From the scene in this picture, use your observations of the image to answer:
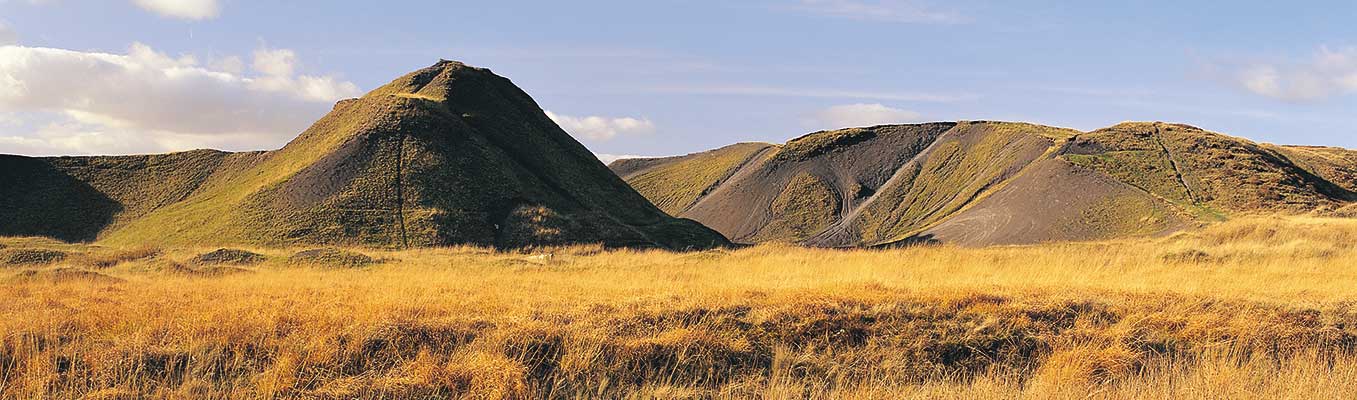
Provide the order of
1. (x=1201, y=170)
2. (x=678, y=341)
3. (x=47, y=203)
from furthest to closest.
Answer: (x=1201, y=170) → (x=47, y=203) → (x=678, y=341)

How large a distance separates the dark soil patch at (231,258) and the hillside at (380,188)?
41.4 feet

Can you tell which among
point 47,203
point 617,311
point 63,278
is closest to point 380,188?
point 47,203

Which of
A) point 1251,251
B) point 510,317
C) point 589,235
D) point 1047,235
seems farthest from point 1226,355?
point 1047,235

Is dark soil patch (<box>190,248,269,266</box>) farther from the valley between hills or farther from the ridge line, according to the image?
the ridge line

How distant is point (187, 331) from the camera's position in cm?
909

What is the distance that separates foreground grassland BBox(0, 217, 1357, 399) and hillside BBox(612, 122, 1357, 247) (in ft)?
144

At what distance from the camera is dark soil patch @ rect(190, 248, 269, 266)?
94.3ft

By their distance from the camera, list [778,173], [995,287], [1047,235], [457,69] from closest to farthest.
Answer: [995,287]
[1047,235]
[457,69]
[778,173]

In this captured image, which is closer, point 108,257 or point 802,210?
point 108,257

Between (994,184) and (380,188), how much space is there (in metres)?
55.5

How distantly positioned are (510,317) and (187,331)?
360 cm

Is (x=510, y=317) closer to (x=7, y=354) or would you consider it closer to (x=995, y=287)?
(x=7, y=354)

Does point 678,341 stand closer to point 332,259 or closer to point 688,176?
point 332,259

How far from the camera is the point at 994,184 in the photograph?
76.4m
